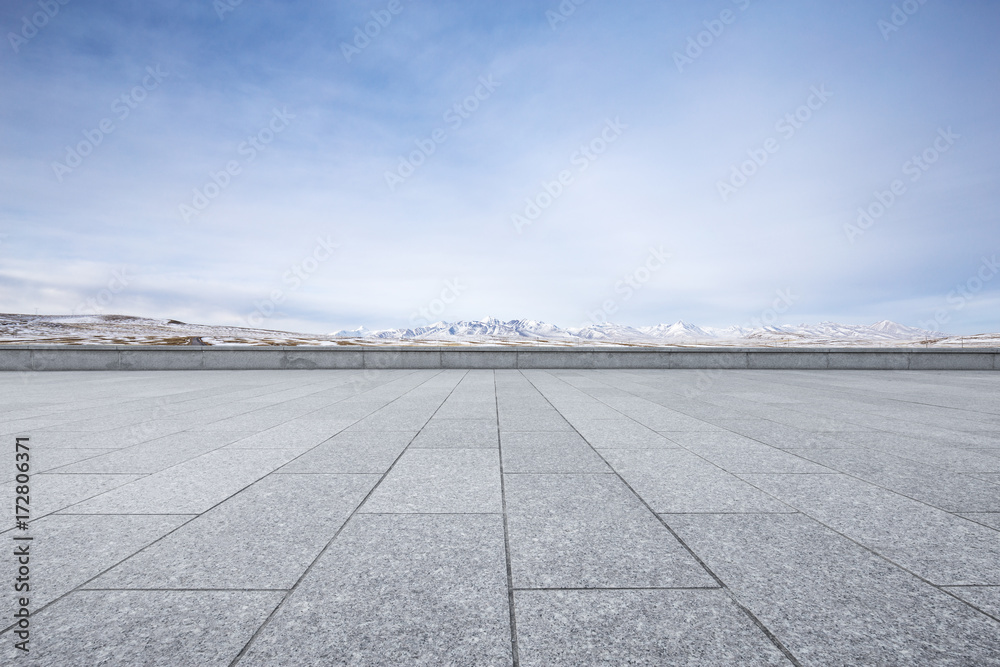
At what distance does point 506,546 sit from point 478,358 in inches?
657

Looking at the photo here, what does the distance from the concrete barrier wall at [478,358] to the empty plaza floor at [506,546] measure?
1222cm

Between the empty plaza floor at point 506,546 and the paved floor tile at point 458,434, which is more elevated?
the paved floor tile at point 458,434

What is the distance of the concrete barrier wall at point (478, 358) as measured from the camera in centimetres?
1844

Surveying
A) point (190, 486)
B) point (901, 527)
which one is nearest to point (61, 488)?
point (190, 486)

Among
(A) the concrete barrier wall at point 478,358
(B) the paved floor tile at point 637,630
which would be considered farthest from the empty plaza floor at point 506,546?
(A) the concrete barrier wall at point 478,358

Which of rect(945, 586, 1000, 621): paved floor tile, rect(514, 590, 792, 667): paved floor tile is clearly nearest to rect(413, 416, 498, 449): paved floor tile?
rect(514, 590, 792, 667): paved floor tile

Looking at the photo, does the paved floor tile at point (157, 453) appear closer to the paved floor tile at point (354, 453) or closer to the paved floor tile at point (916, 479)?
the paved floor tile at point (354, 453)

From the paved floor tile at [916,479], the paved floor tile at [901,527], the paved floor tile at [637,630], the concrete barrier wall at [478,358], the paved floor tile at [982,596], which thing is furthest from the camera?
the concrete barrier wall at [478,358]

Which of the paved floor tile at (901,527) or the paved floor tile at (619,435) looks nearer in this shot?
the paved floor tile at (901,527)

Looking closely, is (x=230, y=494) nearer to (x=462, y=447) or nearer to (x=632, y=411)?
(x=462, y=447)

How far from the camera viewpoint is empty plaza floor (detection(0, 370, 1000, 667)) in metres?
2.10

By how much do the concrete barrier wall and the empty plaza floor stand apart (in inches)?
481

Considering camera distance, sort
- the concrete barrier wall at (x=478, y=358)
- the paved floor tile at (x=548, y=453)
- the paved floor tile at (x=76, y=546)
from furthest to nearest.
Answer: the concrete barrier wall at (x=478, y=358) < the paved floor tile at (x=548, y=453) < the paved floor tile at (x=76, y=546)

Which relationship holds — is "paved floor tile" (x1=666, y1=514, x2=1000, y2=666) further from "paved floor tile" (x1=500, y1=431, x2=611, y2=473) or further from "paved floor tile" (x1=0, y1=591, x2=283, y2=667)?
"paved floor tile" (x1=0, y1=591, x2=283, y2=667)
